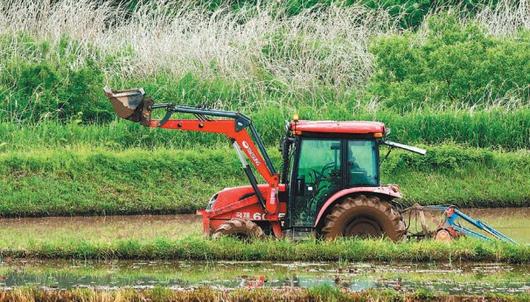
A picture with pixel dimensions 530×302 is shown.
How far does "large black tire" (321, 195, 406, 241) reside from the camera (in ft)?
50.8

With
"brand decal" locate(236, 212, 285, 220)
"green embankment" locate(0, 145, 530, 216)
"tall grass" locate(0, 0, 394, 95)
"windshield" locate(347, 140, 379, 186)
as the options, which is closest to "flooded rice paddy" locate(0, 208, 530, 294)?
"brand decal" locate(236, 212, 285, 220)

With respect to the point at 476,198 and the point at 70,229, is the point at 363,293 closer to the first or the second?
the point at 70,229

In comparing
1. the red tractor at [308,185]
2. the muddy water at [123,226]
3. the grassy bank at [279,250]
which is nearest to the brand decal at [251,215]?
the red tractor at [308,185]

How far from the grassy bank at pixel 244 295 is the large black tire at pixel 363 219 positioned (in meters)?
3.45

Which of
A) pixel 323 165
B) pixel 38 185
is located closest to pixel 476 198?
pixel 323 165

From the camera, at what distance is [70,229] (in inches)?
713

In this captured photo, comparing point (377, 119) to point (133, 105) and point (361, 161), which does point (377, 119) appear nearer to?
point (361, 161)

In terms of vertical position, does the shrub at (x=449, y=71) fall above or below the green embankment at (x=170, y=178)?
above

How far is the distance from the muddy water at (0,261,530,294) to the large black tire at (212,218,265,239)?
0.80 m

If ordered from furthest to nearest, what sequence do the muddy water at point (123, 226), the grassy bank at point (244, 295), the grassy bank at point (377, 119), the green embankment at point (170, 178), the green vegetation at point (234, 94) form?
the grassy bank at point (377, 119) → the green vegetation at point (234, 94) → the green embankment at point (170, 178) → the muddy water at point (123, 226) → the grassy bank at point (244, 295)

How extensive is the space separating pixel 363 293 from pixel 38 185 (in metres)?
9.50

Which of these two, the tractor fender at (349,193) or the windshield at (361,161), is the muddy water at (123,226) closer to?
the tractor fender at (349,193)

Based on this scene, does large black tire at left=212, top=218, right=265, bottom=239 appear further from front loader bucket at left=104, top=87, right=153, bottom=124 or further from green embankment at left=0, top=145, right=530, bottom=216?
green embankment at left=0, top=145, right=530, bottom=216

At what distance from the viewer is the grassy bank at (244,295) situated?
1180 cm
